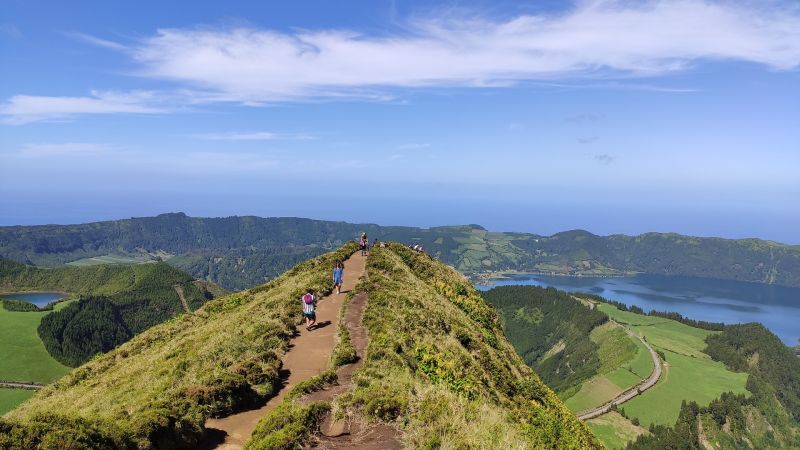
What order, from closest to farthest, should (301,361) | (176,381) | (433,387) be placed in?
1. (433,387)
2. (176,381)
3. (301,361)

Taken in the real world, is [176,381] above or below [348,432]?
below

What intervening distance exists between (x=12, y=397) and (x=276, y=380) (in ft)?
418

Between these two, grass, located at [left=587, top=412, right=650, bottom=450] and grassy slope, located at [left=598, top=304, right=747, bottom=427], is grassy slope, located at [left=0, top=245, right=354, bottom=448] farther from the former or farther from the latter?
grassy slope, located at [left=598, top=304, right=747, bottom=427]

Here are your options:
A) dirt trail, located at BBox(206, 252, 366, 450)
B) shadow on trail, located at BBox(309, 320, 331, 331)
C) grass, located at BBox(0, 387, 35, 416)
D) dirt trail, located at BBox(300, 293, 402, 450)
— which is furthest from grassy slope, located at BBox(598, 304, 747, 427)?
grass, located at BBox(0, 387, 35, 416)

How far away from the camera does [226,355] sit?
23.0m

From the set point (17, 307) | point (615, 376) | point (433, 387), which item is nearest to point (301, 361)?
point (433, 387)

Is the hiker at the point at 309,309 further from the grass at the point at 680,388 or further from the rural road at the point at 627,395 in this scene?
the grass at the point at 680,388

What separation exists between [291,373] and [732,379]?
21945 cm

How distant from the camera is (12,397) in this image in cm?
10700

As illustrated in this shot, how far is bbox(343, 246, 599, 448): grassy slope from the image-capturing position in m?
→ 15.4

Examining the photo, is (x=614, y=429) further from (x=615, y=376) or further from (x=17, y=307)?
(x=17, y=307)

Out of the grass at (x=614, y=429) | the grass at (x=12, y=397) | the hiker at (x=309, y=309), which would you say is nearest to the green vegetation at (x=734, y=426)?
the grass at (x=614, y=429)

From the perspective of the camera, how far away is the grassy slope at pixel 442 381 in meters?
15.4

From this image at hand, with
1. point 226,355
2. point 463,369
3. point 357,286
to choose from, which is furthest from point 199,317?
point 463,369
